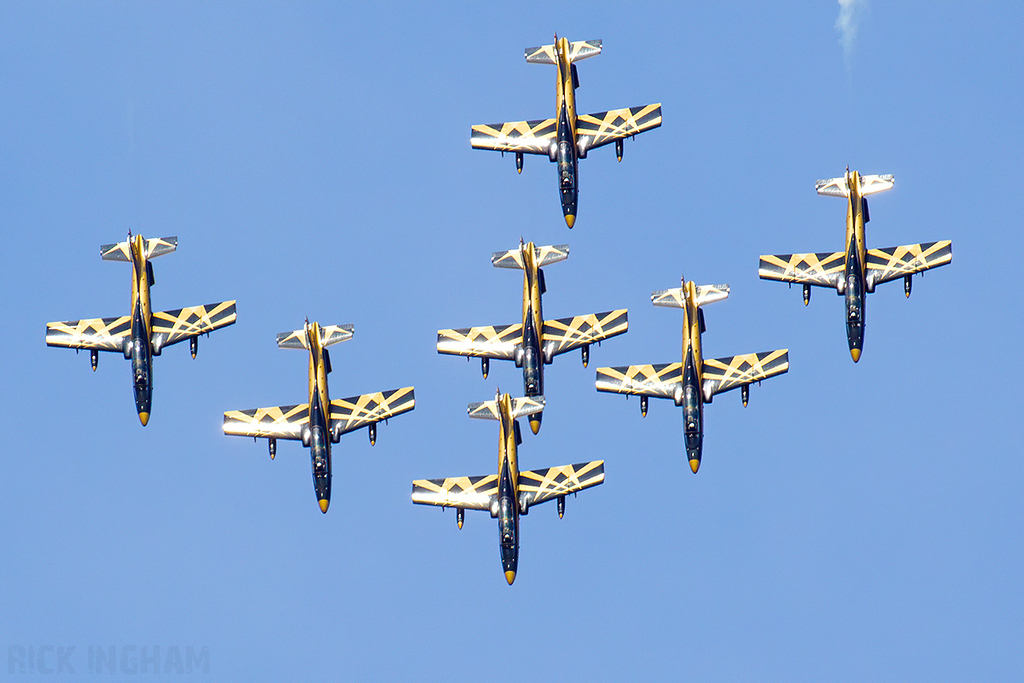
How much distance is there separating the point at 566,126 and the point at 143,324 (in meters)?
39.5

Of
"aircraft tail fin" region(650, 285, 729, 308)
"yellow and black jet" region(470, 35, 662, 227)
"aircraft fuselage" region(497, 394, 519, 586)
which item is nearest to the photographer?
"aircraft fuselage" region(497, 394, 519, 586)

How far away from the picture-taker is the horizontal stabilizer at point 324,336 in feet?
604

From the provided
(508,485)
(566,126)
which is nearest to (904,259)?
(566,126)

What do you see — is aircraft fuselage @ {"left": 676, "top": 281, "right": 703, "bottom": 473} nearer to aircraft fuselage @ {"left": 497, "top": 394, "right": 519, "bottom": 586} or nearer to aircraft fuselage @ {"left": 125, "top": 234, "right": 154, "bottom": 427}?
aircraft fuselage @ {"left": 497, "top": 394, "right": 519, "bottom": 586}

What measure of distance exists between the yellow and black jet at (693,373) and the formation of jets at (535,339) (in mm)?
82

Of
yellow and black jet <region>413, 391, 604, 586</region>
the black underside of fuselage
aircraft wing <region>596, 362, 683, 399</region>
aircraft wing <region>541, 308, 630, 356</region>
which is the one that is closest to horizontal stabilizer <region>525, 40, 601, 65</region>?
aircraft wing <region>541, 308, 630, 356</region>

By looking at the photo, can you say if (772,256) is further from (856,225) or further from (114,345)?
(114,345)

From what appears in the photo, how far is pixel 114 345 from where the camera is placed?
193000 mm

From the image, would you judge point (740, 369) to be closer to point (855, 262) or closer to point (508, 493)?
point (855, 262)

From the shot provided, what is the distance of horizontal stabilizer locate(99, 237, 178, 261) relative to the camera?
192m

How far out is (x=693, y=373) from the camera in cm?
18388

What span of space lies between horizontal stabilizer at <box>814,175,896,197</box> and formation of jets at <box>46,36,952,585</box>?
12cm

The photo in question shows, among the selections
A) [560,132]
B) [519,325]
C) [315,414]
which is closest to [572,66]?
[560,132]

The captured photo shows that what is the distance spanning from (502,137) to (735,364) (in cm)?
2957
